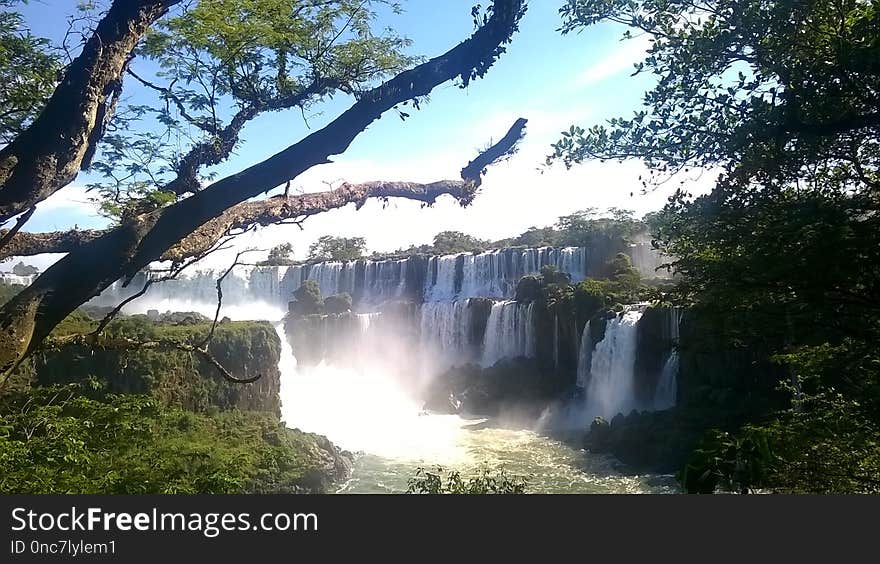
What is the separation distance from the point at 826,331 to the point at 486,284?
30006mm

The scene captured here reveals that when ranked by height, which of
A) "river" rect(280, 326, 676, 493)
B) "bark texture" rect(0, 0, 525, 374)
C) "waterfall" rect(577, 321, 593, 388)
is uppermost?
"bark texture" rect(0, 0, 525, 374)

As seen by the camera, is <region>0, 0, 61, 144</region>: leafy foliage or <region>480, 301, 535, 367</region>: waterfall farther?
<region>480, 301, 535, 367</region>: waterfall

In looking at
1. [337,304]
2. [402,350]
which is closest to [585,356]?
[402,350]

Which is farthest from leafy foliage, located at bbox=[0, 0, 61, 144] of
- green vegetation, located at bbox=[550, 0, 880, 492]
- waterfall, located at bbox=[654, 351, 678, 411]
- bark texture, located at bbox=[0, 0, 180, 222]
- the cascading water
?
waterfall, located at bbox=[654, 351, 678, 411]

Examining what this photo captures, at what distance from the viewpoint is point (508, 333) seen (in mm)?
28344

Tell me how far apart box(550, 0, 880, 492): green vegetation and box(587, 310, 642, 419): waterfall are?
17241mm

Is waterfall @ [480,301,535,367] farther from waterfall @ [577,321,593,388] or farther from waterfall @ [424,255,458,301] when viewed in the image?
waterfall @ [424,255,458,301]

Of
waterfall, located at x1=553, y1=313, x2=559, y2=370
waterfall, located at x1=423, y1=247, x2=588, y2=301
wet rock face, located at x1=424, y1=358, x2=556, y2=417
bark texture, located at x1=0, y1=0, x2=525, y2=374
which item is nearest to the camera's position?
bark texture, located at x1=0, y1=0, x2=525, y2=374

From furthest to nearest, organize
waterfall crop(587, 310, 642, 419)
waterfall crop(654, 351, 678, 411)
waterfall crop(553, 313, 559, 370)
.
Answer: waterfall crop(553, 313, 559, 370)
waterfall crop(587, 310, 642, 419)
waterfall crop(654, 351, 678, 411)

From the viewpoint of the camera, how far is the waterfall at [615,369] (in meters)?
22.1

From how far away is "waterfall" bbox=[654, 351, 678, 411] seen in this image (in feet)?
68.8

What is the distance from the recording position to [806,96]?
13.4 ft

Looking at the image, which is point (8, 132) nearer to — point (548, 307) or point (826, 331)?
point (826, 331)

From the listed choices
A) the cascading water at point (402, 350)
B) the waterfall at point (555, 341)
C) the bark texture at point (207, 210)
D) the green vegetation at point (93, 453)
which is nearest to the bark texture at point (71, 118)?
the bark texture at point (207, 210)
